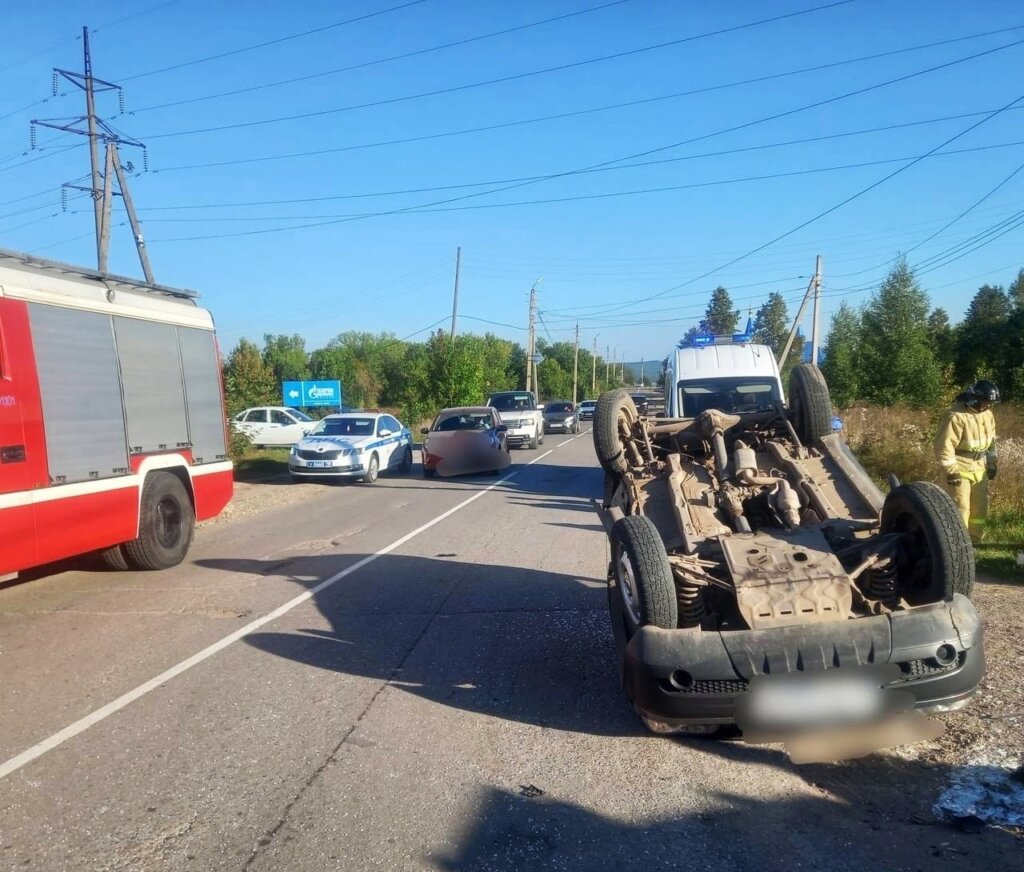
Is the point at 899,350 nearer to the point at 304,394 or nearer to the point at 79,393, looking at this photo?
the point at 79,393

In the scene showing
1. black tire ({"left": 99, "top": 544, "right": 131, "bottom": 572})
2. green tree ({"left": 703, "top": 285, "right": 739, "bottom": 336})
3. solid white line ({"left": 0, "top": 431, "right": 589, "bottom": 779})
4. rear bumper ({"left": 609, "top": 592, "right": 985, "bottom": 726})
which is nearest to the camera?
rear bumper ({"left": 609, "top": 592, "right": 985, "bottom": 726})

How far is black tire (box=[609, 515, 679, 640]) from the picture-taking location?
4.55m

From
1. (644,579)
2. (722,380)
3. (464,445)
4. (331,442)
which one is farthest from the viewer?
(464,445)

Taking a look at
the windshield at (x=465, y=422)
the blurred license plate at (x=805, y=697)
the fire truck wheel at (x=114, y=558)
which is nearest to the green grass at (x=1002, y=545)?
the blurred license plate at (x=805, y=697)

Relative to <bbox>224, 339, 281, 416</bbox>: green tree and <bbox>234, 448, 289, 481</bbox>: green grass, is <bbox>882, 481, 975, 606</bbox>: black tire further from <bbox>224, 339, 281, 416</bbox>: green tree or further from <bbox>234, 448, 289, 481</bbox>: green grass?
<bbox>224, 339, 281, 416</bbox>: green tree

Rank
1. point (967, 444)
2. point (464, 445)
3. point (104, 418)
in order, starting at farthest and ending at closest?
point (464, 445)
point (104, 418)
point (967, 444)

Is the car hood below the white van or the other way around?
below

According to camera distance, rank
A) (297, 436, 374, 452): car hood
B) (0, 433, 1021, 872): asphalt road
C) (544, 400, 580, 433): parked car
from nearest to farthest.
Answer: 1. (0, 433, 1021, 872): asphalt road
2. (297, 436, 374, 452): car hood
3. (544, 400, 580, 433): parked car

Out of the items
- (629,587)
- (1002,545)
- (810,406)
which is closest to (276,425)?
(1002,545)

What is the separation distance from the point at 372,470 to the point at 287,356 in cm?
9575

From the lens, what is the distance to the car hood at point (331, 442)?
2044cm

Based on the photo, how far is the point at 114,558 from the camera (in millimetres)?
10117

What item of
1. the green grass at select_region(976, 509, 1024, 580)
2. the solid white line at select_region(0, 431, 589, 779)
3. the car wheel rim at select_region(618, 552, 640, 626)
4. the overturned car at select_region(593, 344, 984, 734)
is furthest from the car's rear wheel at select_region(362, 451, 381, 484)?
the car wheel rim at select_region(618, 552, 640, 626)

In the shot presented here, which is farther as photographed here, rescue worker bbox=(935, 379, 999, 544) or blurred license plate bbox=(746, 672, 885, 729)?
rescue worker bbox=(935, 379, 999, 544)
